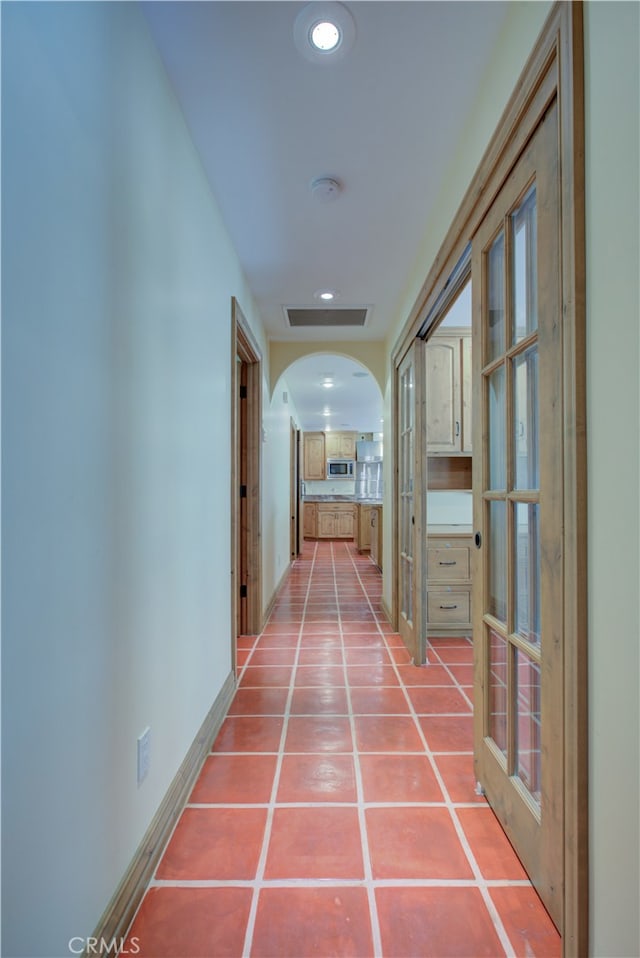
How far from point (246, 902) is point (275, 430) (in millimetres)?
3663

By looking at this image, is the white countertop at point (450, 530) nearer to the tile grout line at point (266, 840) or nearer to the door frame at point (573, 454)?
the tile grout line at point (266, 840)

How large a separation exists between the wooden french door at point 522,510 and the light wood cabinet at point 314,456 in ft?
28.2

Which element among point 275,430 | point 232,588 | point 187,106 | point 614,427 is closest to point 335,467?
point 275,430

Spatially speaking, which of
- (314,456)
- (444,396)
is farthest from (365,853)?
(314,456)

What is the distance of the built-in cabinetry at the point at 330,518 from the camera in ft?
32.4

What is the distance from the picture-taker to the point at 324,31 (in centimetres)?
129

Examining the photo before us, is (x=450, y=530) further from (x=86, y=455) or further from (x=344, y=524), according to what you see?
(x=344, y=524)

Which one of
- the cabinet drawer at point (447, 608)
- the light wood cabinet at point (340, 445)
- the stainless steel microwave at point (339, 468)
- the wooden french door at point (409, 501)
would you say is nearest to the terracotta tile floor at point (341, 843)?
the wooden french door at point (409, 501)

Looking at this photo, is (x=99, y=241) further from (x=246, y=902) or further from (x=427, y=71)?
(x=246, y=902)

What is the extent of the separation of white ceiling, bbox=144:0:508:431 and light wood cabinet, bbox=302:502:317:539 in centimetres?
748

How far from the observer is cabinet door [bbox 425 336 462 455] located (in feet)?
11.5

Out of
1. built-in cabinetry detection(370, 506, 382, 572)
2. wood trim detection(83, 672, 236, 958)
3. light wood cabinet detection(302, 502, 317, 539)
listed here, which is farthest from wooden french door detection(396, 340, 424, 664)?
light wood cabinet detection(302, 502, 317, 539)

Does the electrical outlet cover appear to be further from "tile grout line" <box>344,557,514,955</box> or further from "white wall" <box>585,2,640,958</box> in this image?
"white wall" <box>585,2,640,958</box>

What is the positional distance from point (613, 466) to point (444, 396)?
9.11ft
